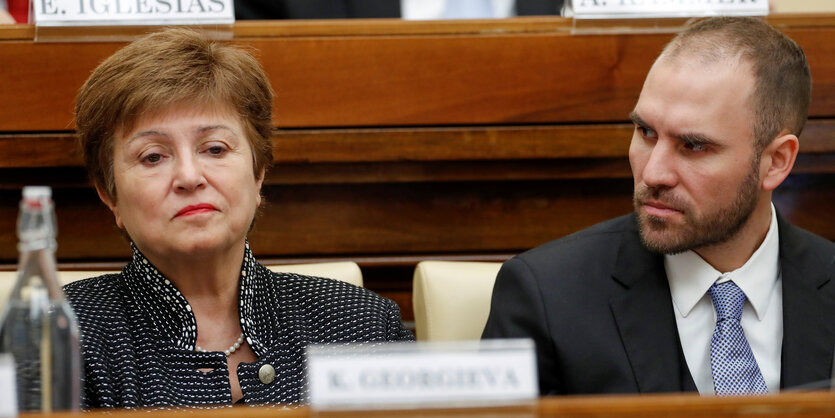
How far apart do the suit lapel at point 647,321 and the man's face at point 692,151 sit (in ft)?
0.23

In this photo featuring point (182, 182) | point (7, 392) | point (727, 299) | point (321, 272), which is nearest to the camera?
point (7, 392)

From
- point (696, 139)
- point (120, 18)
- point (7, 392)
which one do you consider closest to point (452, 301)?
point (696, 139)

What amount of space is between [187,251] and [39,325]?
20.8 inches

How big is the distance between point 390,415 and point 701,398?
Result: 270mm

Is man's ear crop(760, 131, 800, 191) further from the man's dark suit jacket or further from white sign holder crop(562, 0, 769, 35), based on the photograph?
white sign holder crop(562, 0, 769, 35)

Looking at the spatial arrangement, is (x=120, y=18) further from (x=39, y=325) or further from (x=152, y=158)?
(x=39, y=325)

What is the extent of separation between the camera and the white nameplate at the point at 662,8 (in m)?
1.95

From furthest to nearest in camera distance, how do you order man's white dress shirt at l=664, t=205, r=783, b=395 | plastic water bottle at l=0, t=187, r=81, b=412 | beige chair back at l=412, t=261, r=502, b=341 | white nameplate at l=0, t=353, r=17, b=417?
beige chair back at l=412, t=261, r=502, b=341, man's white dress shirt at l=664, t=205, r=783, b=395, plastic water bottle at l=0, t=187, r=81, b=412, white nameplate at l=0, t=353, r=17, b=417

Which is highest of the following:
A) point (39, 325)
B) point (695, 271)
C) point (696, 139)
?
point (696, 139)

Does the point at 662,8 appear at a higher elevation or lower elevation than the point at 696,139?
higher

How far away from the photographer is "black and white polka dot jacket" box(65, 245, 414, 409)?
152 cm

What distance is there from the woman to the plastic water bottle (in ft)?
1.59

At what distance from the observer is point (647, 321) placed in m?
1.62

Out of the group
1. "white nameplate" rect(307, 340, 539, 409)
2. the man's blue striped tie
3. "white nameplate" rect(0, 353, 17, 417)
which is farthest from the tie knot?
"white nameplate" rect(0, 353, 17, 417)
